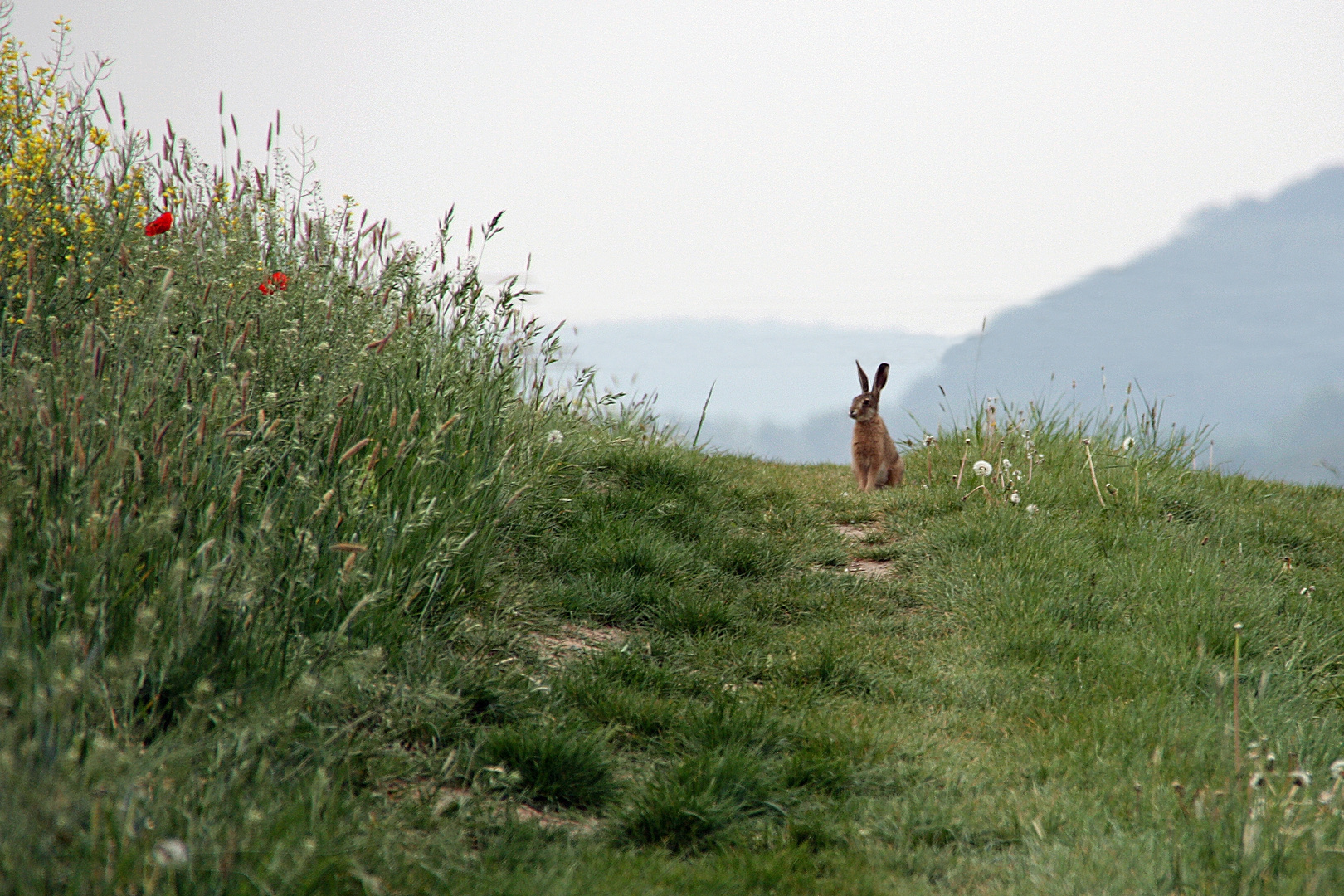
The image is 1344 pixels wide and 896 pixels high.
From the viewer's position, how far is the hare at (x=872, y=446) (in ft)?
24.8

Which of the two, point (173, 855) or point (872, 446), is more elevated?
point (872, 446)

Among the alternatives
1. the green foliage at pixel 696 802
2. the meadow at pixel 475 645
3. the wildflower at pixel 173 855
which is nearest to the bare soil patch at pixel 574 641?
the meadow at pixel 475 645

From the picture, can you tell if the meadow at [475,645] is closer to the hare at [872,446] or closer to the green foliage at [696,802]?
the green foliage at [696,802]

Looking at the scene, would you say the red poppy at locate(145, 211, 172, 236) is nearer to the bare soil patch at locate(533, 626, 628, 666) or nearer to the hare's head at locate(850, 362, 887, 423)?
the bare soil patch at locate(533, 626, 628, 666)

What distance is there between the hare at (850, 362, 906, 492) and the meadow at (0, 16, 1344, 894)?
5.28 feet

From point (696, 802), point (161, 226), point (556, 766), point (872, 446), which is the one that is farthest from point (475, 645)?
point (872, 446)

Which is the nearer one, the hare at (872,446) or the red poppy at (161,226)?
the red poppy at (161,226)

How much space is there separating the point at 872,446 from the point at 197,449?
546cm

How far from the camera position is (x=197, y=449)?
10.4ft

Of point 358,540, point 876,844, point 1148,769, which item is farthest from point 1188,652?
point 358,540

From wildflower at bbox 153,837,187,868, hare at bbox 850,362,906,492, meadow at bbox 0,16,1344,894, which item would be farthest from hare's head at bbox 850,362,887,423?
wildflower at bbox 153,837,187,868

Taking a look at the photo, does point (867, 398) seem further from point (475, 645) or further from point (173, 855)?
point (173, 855)

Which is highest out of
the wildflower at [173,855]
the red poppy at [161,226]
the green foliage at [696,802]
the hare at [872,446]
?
the red poppy at [161,226]

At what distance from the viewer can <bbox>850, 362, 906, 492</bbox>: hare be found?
298 inches
